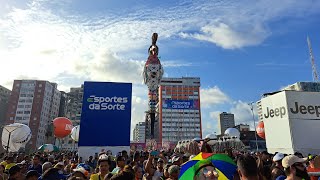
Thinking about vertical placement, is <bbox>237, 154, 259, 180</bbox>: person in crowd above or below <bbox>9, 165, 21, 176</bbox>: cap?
above

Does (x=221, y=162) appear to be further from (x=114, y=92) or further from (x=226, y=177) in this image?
(x=114, y=92)

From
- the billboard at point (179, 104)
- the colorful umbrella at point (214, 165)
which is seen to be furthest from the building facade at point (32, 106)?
the colorful umbrella at point (214, 165)

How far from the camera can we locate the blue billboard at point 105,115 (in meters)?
13.7

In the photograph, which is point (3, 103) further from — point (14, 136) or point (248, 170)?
point (248, 170)

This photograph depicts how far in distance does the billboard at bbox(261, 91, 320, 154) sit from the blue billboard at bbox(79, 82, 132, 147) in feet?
30.0

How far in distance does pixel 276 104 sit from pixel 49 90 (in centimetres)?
10212

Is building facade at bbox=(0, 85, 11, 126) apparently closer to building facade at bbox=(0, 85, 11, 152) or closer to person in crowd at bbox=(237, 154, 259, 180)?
building facade at bbox=(0, 85, 11, 152)

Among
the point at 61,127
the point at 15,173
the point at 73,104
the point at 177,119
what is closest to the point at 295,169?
the point at 15,173

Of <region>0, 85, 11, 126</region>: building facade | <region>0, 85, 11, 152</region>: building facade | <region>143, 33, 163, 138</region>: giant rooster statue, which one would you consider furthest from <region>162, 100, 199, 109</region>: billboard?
<region>143, 33, 163, 138</region>: giant rooster statue

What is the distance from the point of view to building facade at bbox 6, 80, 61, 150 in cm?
9119

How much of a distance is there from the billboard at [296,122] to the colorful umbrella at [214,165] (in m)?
12.5

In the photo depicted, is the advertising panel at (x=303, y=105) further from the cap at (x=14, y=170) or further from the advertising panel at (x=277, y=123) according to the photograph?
the cap at (x=14, y=170)

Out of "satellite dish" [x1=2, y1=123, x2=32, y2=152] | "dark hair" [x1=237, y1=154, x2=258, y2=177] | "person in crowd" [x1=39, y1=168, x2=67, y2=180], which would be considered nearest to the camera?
"dark hair" [x1=237, y1=154, x2=258, y2=177]

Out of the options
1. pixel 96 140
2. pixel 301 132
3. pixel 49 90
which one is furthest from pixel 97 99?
pixel 49 90
